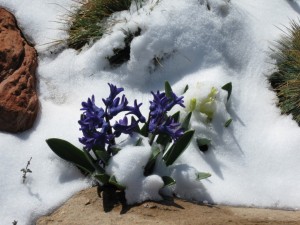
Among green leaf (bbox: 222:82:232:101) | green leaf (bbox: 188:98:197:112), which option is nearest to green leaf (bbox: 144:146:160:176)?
green leaf (bbox: 188:98:197:112)

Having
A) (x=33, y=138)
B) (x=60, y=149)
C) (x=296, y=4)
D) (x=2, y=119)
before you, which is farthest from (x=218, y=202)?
(x=296, y=4)

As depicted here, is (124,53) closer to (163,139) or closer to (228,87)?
(228,87)

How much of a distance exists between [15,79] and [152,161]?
3.66 feet

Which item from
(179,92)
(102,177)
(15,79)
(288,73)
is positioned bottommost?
(15,79)

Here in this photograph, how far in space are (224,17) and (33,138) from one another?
66.8 inches

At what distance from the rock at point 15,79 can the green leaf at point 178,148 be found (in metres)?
0.92

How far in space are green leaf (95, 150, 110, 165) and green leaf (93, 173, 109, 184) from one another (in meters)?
0.11

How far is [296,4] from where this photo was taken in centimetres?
455

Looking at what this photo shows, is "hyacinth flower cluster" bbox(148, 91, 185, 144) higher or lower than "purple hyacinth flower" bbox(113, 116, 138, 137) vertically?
higher

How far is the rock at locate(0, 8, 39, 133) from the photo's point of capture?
3.38m

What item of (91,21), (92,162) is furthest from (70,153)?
(91,21)

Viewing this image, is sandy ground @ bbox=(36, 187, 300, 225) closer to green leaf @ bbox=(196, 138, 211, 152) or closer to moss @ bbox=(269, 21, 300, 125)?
green leaf @ bbox=(196, 138, 211, 152)

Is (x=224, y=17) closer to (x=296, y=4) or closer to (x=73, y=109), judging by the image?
(x=296, y=4)

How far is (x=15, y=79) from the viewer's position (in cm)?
354
